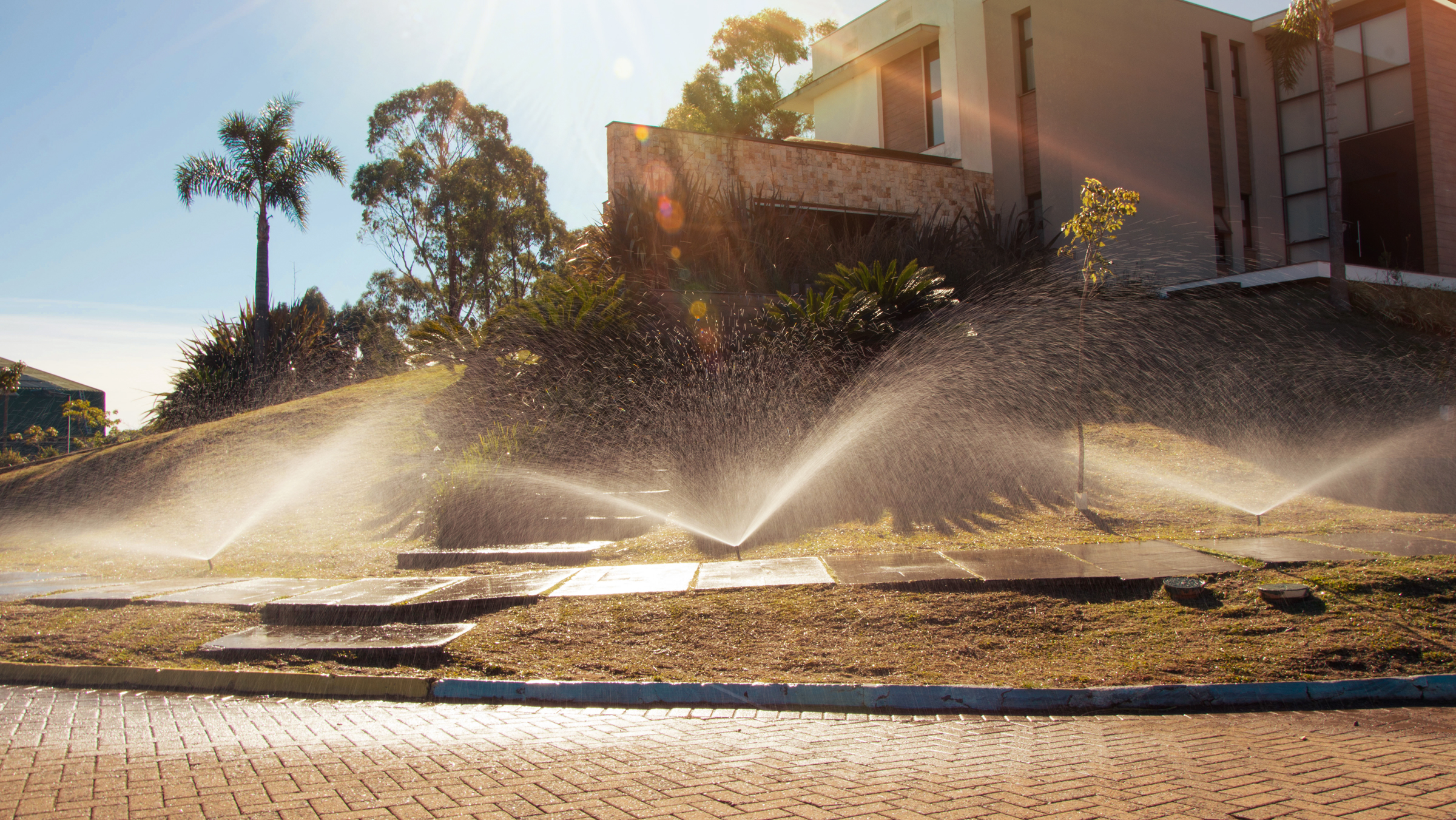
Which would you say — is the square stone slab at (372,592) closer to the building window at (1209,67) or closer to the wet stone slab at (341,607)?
the wet stone slab at (341,607)

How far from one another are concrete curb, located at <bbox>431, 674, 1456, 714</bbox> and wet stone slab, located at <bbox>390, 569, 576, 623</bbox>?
1.94 metres

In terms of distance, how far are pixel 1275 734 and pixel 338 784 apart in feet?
13.1

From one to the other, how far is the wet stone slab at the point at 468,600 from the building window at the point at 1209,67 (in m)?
23.8

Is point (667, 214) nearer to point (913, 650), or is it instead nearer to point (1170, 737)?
point (913, 650)

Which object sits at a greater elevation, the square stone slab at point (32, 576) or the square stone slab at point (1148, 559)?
the square stone slab at point (1148, 559)

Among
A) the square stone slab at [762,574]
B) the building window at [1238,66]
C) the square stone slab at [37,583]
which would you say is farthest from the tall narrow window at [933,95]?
the square stone slab at [37,583]

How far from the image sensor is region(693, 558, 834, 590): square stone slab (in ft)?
20.3

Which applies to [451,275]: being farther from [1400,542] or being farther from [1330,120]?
[1400,542]

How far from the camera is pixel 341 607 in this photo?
612 cm

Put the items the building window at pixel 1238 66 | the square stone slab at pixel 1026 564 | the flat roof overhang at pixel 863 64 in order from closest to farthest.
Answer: the square stone slab at pixel 1026 564 → the flat roof overhang at pixel 863 64 → the building window at pixel 1238 66

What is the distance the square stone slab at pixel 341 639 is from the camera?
A: 5277mm

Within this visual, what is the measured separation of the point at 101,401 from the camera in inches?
1943

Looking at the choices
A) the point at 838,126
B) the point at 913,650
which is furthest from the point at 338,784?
the point at 838,126

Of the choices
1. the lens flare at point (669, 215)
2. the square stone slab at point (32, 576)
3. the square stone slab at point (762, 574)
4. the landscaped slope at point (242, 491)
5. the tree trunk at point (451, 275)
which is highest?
the tree trunk at point (451, 275)
